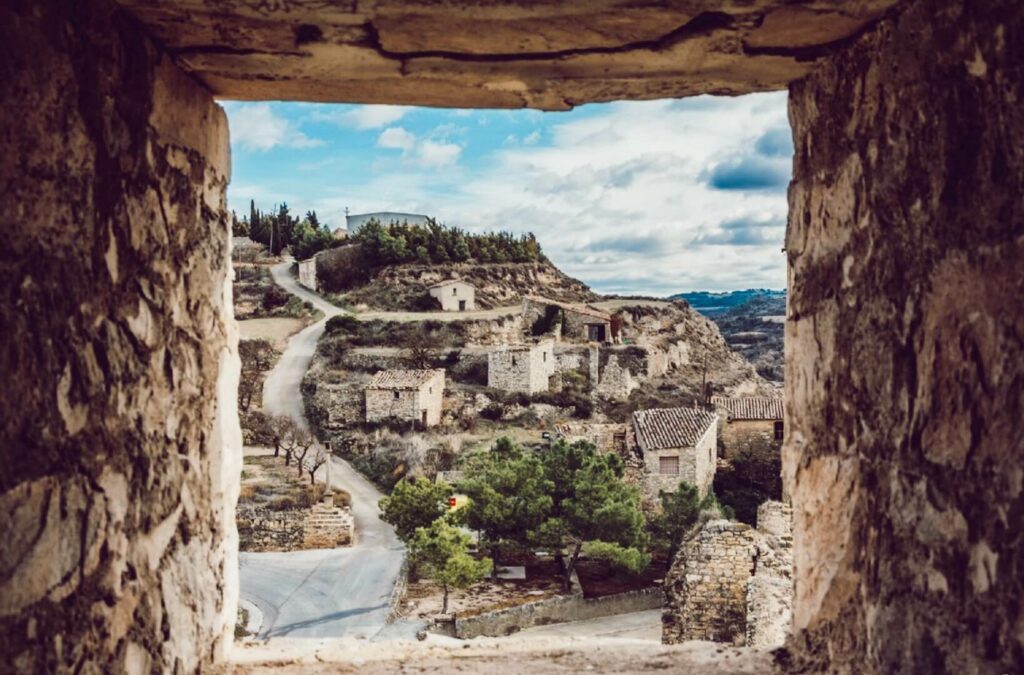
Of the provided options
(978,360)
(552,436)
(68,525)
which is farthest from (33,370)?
(552,436)

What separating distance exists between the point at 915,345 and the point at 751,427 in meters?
22.7

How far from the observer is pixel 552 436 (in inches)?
919

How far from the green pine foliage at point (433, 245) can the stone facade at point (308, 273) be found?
9.33 ft

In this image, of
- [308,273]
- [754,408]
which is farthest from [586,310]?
[308,273]

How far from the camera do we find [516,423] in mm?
25844

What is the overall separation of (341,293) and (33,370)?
3911cm

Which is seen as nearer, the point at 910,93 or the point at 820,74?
the point at 910,93

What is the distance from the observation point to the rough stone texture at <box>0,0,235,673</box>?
51.7 inches

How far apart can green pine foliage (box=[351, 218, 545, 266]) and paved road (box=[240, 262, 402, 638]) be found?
21492 millimetres

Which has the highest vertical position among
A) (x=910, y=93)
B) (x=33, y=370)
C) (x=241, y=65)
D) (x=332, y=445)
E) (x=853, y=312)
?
(x=241, y=65)

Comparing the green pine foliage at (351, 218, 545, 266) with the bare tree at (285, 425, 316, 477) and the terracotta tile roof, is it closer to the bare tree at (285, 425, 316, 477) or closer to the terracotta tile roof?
the terracotta tile roof

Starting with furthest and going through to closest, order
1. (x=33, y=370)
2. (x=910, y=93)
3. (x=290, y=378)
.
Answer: (x=290, y=378)
(x=910, y=93)
(x=33, y=370)

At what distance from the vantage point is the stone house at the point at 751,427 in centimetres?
2237

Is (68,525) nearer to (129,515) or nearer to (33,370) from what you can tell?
(129,515)
